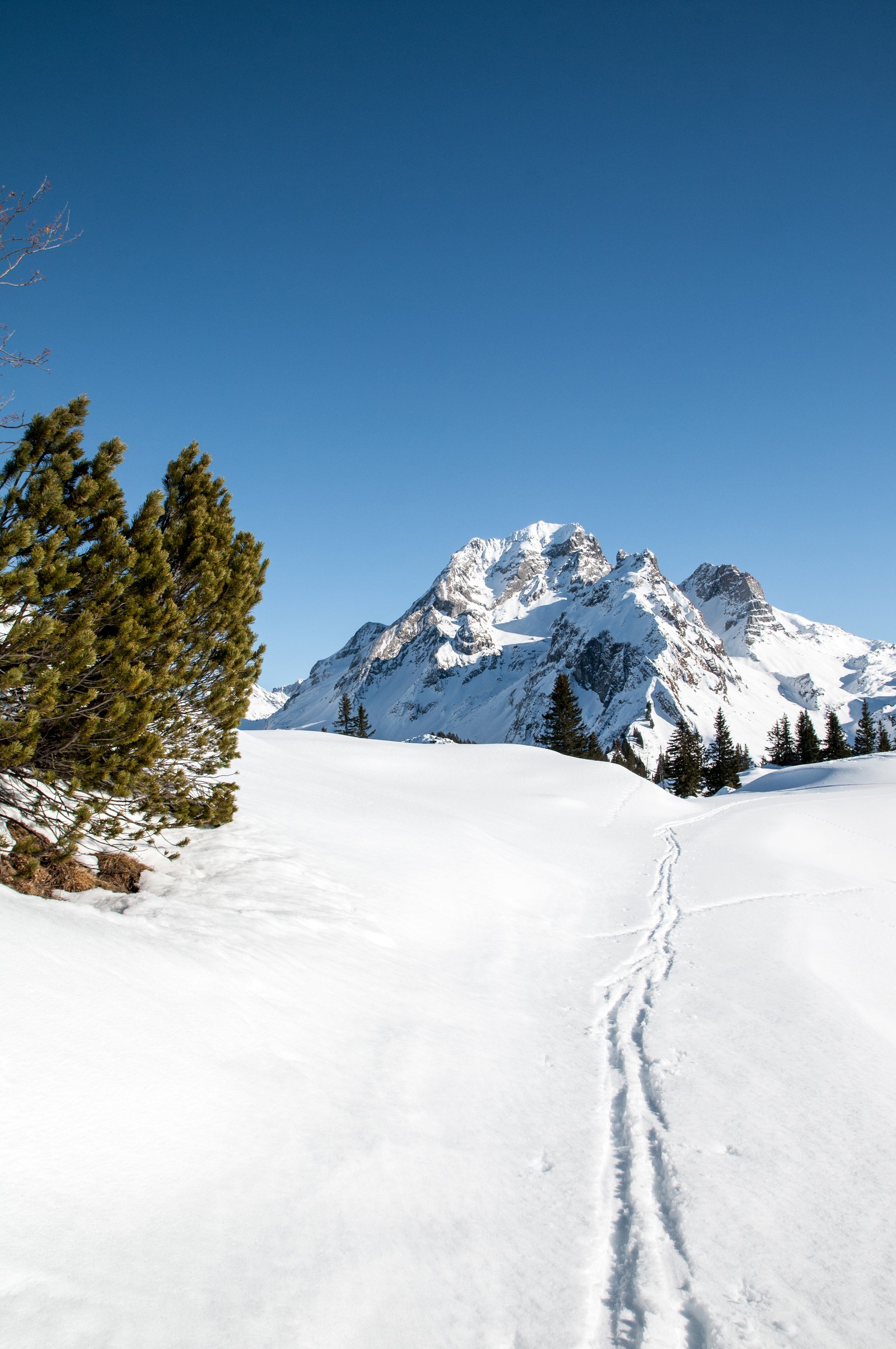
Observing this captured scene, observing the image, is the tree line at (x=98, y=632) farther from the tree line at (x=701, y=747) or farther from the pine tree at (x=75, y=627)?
the tree line at (x=701, y=747)

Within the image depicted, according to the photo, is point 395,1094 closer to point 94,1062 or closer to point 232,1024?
point 232,1024

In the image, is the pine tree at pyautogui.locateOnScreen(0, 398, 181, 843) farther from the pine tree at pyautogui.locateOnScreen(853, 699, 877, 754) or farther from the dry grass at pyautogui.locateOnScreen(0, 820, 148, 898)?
the pine tree at pyautogui.locateOnScreen(853, 699, 877, 754)

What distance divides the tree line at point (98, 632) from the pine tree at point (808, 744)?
3222 inches

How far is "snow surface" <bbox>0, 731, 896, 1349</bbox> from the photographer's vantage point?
9.56 feet

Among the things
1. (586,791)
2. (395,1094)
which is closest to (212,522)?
(395,1094)

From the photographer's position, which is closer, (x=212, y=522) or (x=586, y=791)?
(x=212, y=522)

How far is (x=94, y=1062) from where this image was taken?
3844 millimetres

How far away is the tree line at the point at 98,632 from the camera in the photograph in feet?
18.9

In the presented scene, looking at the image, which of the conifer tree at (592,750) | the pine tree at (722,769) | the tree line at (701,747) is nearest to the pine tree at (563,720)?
the tree line at (701,747)

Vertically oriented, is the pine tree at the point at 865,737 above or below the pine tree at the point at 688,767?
above

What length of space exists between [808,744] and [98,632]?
85.7m

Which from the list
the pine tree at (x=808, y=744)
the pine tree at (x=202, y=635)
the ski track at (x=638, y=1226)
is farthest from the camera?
the pine tree at (x=808, y=744)

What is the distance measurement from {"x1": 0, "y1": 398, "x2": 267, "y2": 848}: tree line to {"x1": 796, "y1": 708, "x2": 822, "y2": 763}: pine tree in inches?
3222

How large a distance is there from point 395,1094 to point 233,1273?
2053 mm
